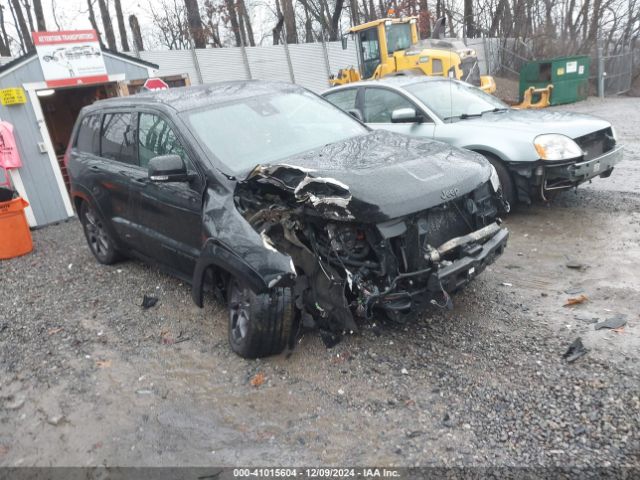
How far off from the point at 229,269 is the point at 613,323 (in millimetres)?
2730

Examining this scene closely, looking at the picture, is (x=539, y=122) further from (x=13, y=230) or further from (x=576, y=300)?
(x=13, y=230)

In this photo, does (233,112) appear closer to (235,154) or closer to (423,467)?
(235,154)

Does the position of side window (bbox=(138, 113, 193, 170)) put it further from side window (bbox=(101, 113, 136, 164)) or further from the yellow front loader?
the yellow front loader

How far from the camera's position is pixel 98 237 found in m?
5.94

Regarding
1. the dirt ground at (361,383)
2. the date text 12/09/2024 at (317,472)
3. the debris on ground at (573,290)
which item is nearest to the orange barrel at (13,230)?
the dirt ground at (361,383)

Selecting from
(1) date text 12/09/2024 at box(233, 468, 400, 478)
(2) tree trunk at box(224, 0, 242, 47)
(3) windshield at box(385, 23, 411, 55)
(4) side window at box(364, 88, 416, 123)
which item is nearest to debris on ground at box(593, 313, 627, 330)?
(1) date text 12/09/2024 at box(233, 468, 400, 478)

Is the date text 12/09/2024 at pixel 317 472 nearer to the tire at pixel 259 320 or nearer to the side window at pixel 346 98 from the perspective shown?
the tire at pixel 259 320

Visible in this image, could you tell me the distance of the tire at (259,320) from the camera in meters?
A: 3.35

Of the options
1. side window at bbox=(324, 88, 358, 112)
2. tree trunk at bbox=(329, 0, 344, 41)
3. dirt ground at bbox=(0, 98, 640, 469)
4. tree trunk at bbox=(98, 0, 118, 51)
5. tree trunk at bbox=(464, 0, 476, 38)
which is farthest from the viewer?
tree trunk at bbox=(464, 0, 476, 38)

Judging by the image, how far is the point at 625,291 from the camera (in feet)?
13.0

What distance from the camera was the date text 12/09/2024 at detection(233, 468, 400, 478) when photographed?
8.37 ft

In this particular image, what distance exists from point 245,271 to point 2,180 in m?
6.76

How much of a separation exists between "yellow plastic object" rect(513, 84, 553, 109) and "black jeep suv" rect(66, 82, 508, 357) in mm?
14099

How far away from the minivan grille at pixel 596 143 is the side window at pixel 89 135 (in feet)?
17.0
